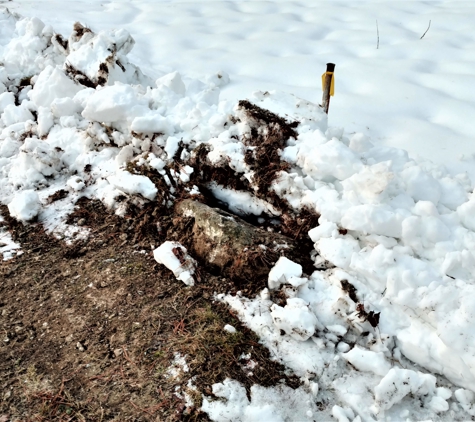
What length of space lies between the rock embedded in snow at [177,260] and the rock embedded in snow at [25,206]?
4.26 feet

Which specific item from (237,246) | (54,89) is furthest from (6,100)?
A: (237,246)

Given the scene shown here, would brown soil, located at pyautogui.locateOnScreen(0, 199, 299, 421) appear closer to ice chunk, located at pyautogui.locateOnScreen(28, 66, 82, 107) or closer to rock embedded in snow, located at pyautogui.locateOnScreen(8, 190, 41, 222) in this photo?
rock embedded in snow, located at pyautogui.locateOnScreen(8, 190, 41, 222)

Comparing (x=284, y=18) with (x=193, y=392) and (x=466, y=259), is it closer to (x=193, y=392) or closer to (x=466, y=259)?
(x=466, y=259)

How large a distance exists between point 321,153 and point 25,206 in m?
2.49

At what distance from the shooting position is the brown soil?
2.29 meters

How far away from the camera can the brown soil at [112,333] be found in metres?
2.29

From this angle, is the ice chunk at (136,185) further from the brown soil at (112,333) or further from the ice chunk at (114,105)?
the ice chunk at (114,105)

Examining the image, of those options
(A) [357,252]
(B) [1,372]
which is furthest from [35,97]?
(A) [357,252]

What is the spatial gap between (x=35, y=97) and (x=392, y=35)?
193 inches

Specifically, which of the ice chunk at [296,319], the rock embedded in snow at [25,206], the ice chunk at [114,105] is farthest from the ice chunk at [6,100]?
the ice chunk at [296,319]

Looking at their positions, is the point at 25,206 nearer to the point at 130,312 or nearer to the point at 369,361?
the point at 130,312

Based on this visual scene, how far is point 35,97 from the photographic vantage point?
467 cm

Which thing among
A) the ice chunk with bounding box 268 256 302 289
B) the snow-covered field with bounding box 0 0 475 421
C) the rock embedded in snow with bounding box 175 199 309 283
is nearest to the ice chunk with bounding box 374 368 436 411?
the snow-covered field with bounding box 0 0 475 421

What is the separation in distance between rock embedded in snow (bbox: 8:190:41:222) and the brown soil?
A: 236mm
